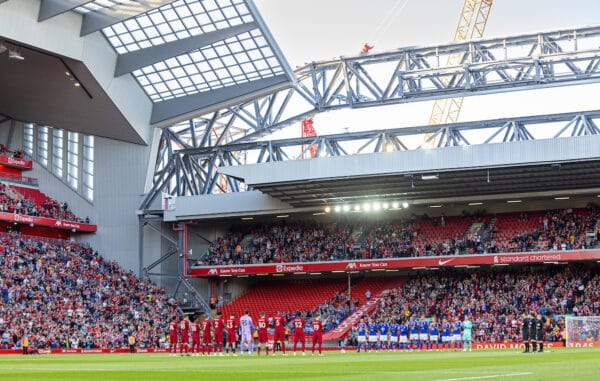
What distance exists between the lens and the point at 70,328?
52781mm

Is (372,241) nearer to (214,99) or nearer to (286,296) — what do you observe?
(286,296)

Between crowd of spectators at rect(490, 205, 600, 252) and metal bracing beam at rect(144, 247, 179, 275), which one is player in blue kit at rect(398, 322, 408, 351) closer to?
crowd of spectators at rect(490, 205, 600, 252)

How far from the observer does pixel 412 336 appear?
48.1 meters

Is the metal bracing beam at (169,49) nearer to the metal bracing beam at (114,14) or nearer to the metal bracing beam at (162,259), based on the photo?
the metal bracing beam at (114,14)

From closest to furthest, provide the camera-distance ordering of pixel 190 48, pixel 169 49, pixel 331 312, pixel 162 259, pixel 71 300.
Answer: pixel 190 48, pixel 169 49, pixel 71 300, pixel 331 312, pixel 162 259

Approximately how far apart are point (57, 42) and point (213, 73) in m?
9.81

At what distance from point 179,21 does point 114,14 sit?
12.1 ft

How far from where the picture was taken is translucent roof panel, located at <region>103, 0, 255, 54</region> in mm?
51219

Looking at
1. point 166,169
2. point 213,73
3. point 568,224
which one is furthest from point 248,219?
point 568,224

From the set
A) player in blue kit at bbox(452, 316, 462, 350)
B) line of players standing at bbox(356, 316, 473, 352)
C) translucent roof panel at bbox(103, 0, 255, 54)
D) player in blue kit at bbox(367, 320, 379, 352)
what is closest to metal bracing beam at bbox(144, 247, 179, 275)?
translucent roof panel at bbox(103, 0, 255, 54)

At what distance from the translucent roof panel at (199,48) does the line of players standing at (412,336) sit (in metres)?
16.8

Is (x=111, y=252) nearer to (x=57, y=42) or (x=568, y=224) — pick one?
(x=57, y=42)

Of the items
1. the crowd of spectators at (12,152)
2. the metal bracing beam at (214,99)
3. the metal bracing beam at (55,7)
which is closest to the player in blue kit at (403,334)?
the metal bracing beam at (214,99)

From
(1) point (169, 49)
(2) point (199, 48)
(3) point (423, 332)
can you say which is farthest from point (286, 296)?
(1) point (169, 49)
